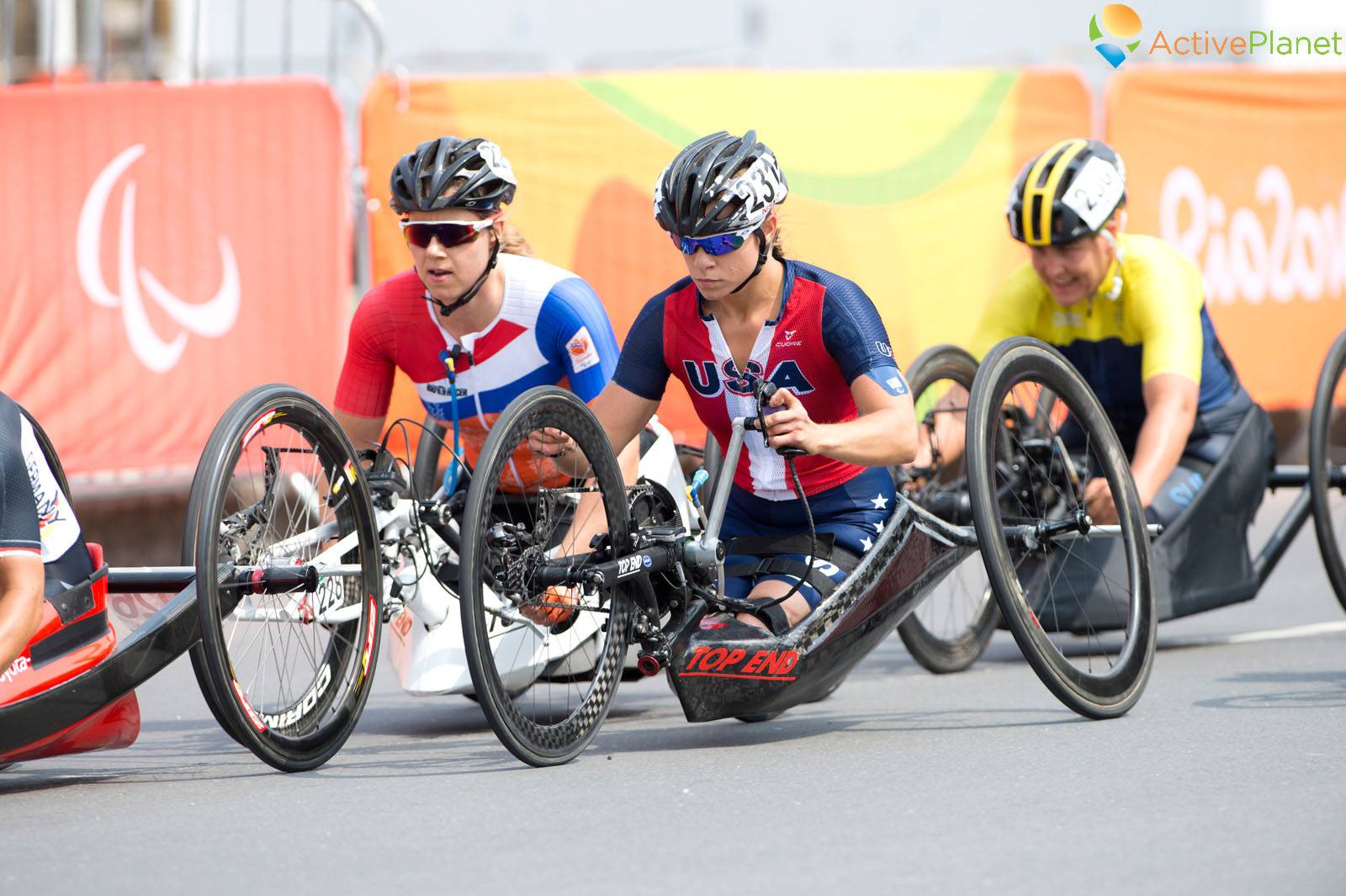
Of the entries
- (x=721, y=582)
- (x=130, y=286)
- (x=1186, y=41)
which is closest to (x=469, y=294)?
(x=721, y=582)

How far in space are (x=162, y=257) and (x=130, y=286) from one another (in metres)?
0.23

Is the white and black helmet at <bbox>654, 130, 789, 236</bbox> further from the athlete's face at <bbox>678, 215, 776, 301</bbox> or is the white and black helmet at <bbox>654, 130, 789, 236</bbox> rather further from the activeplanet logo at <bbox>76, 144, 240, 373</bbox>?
the activeplanet logo at <bbox>76, 144, 240, 373</bbox>

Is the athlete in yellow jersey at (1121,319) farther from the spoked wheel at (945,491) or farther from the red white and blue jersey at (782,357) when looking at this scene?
the red white and blue jersey at (782,357)

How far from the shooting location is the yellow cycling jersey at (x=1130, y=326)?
7191 millimetres

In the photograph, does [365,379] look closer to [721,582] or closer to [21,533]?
[721,582]

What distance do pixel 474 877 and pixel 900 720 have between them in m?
2.29

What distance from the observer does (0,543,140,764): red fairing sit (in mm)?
4945

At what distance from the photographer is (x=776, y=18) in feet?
64.1

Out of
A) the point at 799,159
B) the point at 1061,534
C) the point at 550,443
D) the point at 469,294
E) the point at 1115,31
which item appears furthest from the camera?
the point at 1115,31

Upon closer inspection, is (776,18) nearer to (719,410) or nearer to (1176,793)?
(719,410)

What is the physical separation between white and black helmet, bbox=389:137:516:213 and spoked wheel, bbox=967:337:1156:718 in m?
1.66

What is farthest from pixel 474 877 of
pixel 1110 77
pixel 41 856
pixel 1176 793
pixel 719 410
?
pixel 1110 77

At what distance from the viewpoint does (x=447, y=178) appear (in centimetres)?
601

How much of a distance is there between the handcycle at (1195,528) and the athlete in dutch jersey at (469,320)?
4.38 ft
